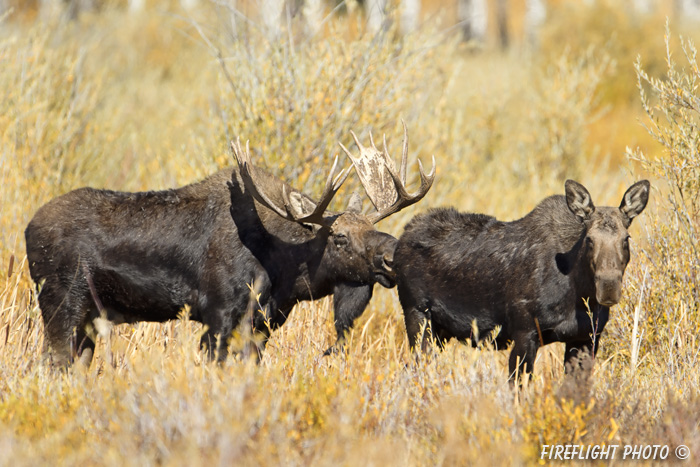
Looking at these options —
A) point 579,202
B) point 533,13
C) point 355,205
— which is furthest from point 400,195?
point 533,13

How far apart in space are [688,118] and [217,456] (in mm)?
5111

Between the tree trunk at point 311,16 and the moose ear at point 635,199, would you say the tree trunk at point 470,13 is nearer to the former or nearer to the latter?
the tree trunk at point 311,16

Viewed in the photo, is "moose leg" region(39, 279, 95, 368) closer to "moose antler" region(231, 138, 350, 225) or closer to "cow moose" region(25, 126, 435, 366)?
Answer: "cow moose" region(25, 126, 435, 366)

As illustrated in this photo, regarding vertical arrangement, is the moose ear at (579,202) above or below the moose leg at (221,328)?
above

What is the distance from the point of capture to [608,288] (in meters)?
5.33

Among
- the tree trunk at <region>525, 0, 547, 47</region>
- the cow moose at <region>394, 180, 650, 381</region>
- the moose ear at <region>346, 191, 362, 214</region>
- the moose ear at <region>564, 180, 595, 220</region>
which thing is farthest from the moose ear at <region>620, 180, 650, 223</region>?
the tree trunk at <region>525, 0, 547, 47</region>

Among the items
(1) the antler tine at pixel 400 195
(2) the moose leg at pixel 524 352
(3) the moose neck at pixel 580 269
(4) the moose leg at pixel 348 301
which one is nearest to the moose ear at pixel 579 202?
(3) the moose neck at pixel 580 269

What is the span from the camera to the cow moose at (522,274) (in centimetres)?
562

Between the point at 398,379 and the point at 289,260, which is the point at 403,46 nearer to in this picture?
the point at 289,260

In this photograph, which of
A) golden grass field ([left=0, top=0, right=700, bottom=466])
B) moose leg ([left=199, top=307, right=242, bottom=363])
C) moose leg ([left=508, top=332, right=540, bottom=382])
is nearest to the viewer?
golden grass field ([left=0, top=0, right=700, bottom=466])

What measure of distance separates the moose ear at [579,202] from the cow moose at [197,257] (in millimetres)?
1342

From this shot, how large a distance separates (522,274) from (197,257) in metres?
2.39

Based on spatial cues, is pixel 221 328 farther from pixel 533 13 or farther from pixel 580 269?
pixel 533 13

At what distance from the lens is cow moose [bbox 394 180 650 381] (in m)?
5.62
